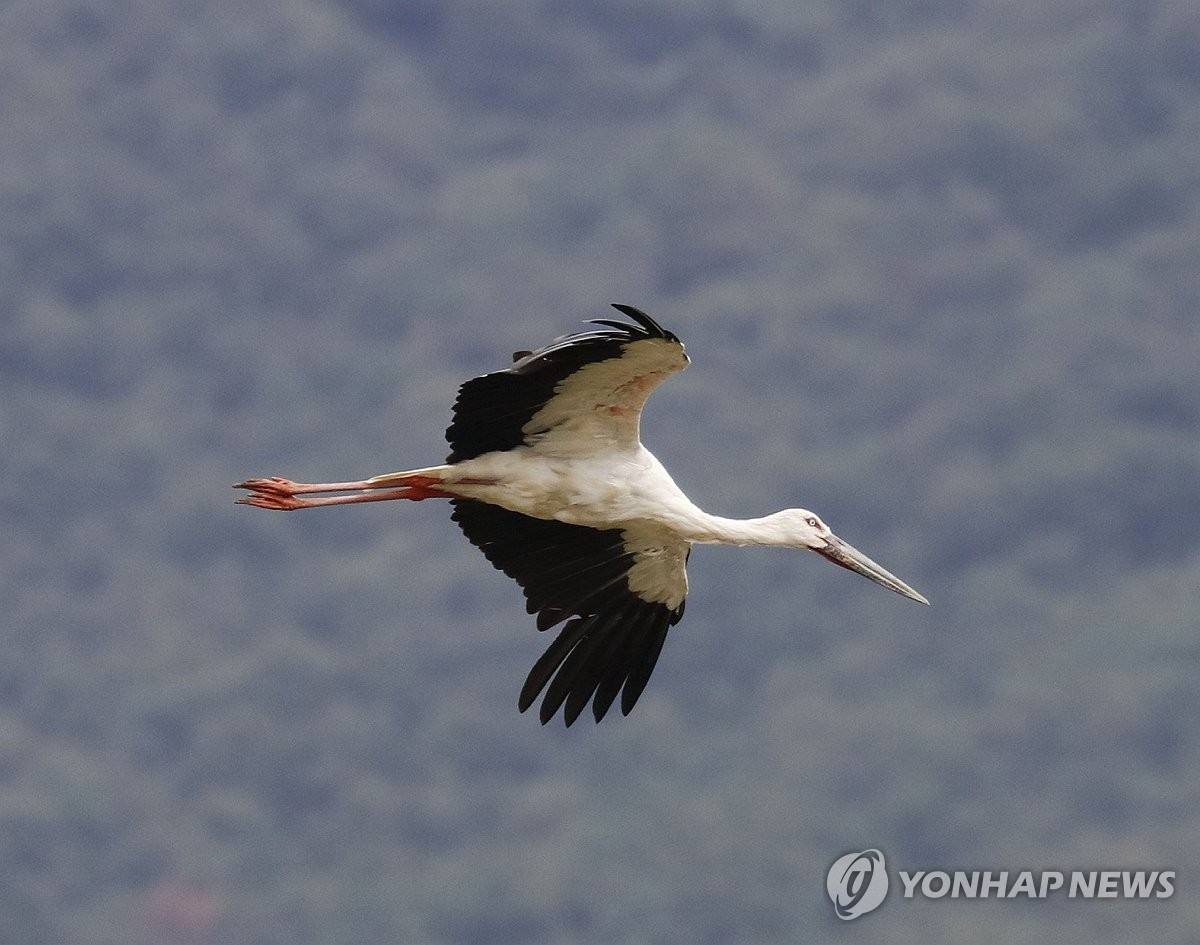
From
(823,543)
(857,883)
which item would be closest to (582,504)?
(823,543)

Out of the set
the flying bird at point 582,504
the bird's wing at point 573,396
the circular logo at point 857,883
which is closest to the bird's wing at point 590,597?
the flying bird at point 582,504

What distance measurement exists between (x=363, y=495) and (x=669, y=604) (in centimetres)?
275

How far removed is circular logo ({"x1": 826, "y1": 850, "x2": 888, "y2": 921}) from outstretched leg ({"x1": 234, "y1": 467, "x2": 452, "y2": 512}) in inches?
281

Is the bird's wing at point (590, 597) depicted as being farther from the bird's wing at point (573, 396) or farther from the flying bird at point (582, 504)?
the bird's wing at point (573, 396)

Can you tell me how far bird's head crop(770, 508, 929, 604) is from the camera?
71.4 ft

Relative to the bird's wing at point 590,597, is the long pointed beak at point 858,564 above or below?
above

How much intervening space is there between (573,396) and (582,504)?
91 cm

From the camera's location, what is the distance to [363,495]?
68.5ft

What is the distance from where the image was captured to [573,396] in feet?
65.5

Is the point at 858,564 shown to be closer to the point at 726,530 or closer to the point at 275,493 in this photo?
the point at 726,530

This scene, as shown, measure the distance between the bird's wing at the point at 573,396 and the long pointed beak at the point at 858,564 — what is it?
2.45m

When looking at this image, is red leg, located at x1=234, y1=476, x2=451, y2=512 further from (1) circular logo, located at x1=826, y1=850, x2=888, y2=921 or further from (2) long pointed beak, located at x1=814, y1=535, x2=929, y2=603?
(1) circular logo, located at x1=826, y1=850, x2=888, y2=921

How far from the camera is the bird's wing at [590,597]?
2150 centimetres

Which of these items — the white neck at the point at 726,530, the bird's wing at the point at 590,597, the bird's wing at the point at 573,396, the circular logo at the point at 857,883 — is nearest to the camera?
the bird's wing at the point at 573,396
